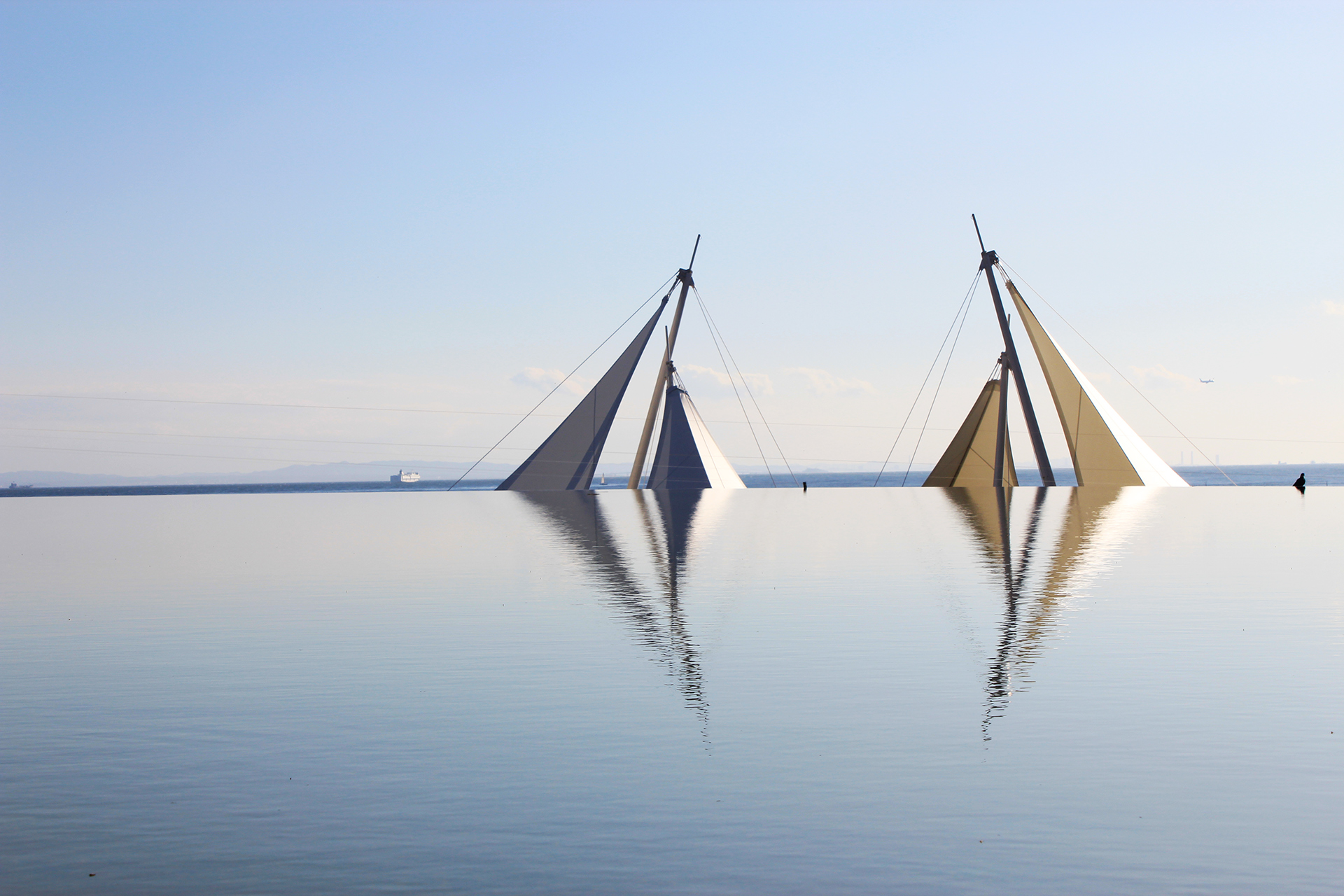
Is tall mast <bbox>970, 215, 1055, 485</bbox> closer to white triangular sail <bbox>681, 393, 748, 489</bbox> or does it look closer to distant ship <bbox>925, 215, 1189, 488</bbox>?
distant ship <bbox>925, 215, 1189, 488</bbox>

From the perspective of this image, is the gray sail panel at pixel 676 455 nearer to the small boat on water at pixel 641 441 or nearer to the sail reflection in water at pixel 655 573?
the small boat on water at pixel 641 441

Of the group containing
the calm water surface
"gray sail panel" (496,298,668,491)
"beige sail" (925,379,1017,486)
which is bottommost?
"beige sail" (925,379,1017,486)

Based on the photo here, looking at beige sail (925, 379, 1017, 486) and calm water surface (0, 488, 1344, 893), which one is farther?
beige sail (925, 379, 1017, 486)

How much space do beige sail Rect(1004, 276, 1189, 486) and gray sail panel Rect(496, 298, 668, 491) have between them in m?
23.4

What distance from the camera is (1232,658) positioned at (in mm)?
13008

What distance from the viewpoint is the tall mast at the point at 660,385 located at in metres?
73.4

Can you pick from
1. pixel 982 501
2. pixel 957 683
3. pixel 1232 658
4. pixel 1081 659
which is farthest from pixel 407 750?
pixel 982 501

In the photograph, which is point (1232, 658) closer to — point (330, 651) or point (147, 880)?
point (330, 651)

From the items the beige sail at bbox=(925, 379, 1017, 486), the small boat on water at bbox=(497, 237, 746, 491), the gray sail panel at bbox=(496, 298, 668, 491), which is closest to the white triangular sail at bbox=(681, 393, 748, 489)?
the small boat on water at bbox=(497, 237, 746, 491)

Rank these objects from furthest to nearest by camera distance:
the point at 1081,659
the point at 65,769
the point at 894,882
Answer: the point at 1081,659, the point at 65,769, the point at 894,882

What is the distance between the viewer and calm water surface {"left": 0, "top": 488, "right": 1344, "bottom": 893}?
6.55 metres

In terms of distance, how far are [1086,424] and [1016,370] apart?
489 cm

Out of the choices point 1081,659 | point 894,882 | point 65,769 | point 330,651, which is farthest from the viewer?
point 330,651

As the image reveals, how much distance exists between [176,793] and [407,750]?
1.71 metres
